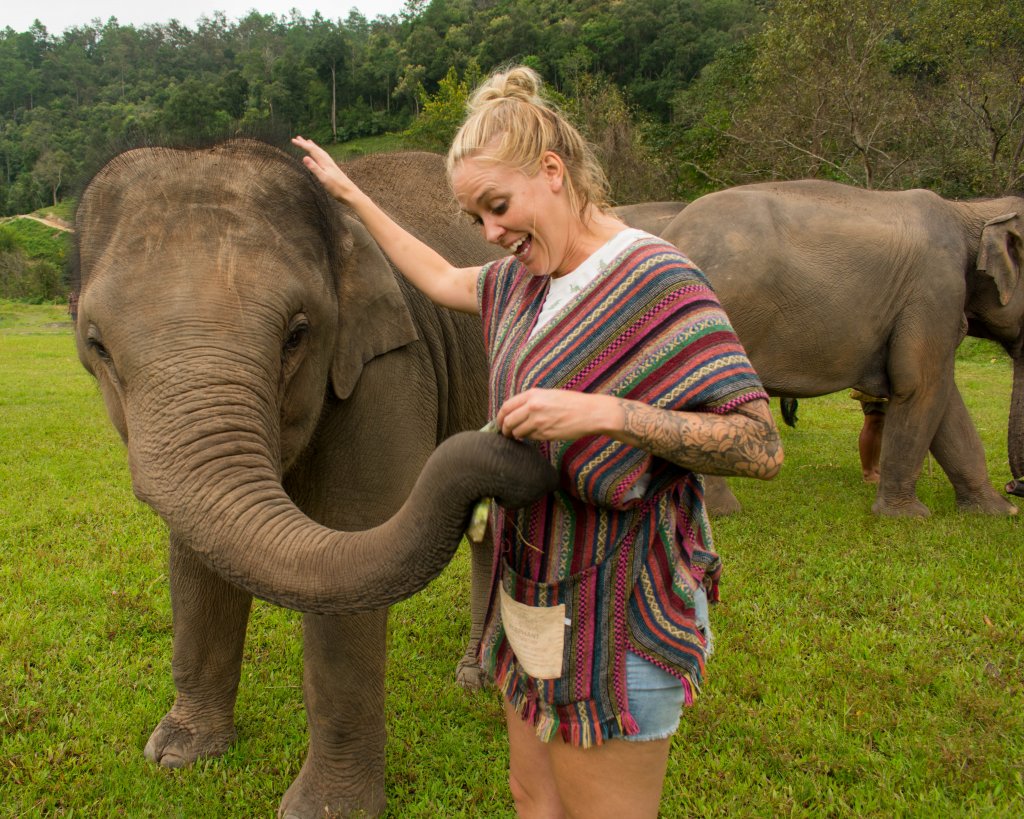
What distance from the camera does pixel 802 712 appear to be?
3.87 metres

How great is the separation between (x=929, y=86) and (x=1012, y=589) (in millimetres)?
21263

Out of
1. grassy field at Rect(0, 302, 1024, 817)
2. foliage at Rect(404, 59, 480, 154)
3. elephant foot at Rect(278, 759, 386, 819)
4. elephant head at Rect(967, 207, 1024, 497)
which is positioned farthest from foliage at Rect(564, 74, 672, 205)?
elephant foot at Rect(278, 759, 386, 819)

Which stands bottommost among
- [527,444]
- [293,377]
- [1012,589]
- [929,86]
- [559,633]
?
[1012,589]

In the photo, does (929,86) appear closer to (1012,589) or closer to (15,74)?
(1012,589)

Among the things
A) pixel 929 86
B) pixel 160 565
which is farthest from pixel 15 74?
pixel 160 565

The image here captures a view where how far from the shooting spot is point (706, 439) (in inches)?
63.6

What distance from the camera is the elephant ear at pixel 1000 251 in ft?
23.1

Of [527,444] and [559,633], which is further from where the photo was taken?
[559,633]

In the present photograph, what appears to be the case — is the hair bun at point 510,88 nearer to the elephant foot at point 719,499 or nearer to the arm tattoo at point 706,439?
the arm tattoo at point 706,439

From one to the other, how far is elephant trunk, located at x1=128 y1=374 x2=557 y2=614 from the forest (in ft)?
3.69

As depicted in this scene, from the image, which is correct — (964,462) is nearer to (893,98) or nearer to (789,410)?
(789,410)

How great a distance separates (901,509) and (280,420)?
239 inches

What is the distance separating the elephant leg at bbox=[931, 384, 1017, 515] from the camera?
23.5 feet

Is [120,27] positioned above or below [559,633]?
above
